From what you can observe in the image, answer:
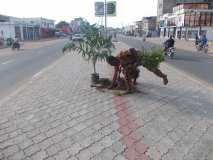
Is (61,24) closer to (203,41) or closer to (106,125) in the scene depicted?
(203,41)

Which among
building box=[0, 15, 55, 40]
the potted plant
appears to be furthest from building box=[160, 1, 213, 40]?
the potted plant

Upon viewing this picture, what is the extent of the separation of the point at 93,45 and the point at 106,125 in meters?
3.67

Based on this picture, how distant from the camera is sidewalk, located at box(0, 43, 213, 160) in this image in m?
3.64

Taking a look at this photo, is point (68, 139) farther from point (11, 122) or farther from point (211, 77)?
point (211, 77)

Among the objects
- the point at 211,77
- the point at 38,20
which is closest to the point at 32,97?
the point at 211,77

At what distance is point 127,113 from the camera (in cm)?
525

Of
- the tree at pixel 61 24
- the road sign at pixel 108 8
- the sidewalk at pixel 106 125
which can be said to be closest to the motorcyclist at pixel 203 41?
the road sign at pixel 108 8

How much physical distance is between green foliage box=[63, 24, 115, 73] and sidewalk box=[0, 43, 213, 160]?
1.23m

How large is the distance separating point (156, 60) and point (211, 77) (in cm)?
447

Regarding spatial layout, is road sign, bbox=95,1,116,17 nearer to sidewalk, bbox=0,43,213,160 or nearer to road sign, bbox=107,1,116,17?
road sign, bbox=107,1,116,17

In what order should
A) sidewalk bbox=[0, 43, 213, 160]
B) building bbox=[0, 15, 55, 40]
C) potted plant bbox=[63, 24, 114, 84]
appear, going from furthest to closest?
building bbox=[0, 15, 55, 40] < potted plant bbox=[63, 24, 114, 84] < sidewalk bbox=[0, 43, 213, 160]

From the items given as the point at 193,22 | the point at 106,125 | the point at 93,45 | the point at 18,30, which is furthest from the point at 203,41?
the point at 18,30

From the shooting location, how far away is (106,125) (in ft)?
15.1

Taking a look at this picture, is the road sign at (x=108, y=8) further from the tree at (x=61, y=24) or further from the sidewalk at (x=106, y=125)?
the tree at (x=61, y=24)
